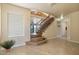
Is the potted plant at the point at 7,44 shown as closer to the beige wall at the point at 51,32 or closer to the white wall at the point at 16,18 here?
the white wall at the point at 16,18

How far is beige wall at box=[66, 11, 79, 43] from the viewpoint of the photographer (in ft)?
6.92

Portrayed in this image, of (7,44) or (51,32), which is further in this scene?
(51,32)

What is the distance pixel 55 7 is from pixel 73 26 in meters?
0.52

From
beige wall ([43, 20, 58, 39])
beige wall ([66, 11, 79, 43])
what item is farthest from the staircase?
beige wall ([66, 11, 79, 43])

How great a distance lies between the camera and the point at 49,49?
2.12 m

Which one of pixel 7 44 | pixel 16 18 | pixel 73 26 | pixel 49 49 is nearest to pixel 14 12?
pixel 16 18

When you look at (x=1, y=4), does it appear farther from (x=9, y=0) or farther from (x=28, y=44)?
(x=28, y=44)

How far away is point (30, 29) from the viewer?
217cm

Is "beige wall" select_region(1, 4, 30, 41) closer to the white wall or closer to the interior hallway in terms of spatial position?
the white wall

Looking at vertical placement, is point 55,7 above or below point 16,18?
above

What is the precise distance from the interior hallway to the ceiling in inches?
25.0

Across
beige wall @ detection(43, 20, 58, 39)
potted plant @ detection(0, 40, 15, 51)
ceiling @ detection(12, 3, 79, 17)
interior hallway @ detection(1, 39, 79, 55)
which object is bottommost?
interior hallway @ detection(1, 39, 79, 55)

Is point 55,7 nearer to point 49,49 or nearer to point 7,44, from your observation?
point 49,49
